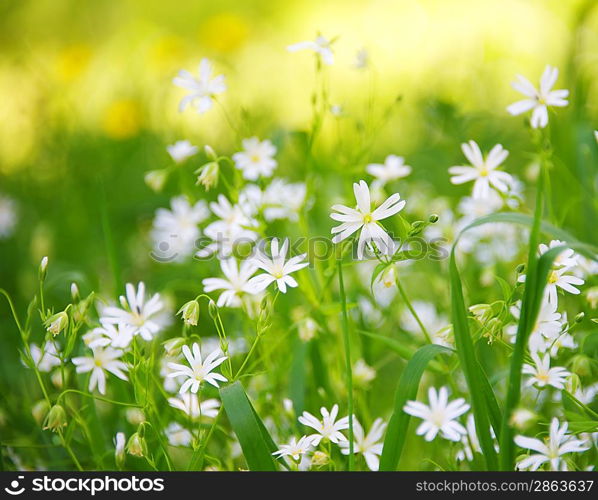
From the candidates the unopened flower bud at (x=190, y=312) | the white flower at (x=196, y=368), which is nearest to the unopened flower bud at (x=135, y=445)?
the white flower at (x=196, y=368)

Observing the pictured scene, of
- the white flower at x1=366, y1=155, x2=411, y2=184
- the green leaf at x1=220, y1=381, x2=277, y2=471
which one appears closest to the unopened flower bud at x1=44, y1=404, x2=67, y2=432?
the green leaf at x1=220, y1=381, x2=277, y2=471

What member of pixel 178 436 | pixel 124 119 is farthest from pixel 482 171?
pixel 124 119

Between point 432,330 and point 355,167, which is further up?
point 355,167

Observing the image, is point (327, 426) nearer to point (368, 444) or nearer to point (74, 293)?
point (368, 444)

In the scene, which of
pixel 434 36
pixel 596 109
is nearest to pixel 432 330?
pixel 596 109

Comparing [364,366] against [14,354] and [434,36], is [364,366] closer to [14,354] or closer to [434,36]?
[14,354]
